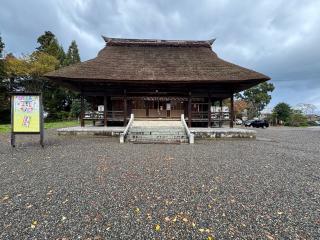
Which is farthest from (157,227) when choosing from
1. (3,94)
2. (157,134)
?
(3,94)

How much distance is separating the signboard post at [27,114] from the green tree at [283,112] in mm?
43800

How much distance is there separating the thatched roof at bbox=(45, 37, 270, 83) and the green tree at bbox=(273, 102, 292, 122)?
2832cm

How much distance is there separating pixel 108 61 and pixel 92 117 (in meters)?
4.90

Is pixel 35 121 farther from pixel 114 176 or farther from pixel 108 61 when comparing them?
pixel 108 61

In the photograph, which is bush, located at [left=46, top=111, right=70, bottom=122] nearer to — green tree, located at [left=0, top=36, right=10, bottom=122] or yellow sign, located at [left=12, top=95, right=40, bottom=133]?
green tree, located at [left=0, top=36, right=10, bottom=122]

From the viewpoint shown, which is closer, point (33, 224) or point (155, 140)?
point (33, 224)

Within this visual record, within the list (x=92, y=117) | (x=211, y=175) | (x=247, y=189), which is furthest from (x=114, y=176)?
(x=92, y=117)

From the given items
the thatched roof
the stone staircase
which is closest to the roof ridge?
the thatched roof

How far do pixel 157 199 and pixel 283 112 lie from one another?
147 ft

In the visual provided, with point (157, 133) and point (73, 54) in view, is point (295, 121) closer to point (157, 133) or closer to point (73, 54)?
point (157, 133)

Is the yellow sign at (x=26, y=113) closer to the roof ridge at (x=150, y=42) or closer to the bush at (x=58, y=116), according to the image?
the roof ridge at (x=150, y=42)

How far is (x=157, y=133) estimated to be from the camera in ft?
39.5

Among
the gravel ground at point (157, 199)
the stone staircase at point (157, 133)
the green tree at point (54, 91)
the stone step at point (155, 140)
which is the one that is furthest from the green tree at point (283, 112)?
the green tree at point (54, 91)

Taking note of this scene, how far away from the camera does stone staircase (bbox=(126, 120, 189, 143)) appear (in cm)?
1121
